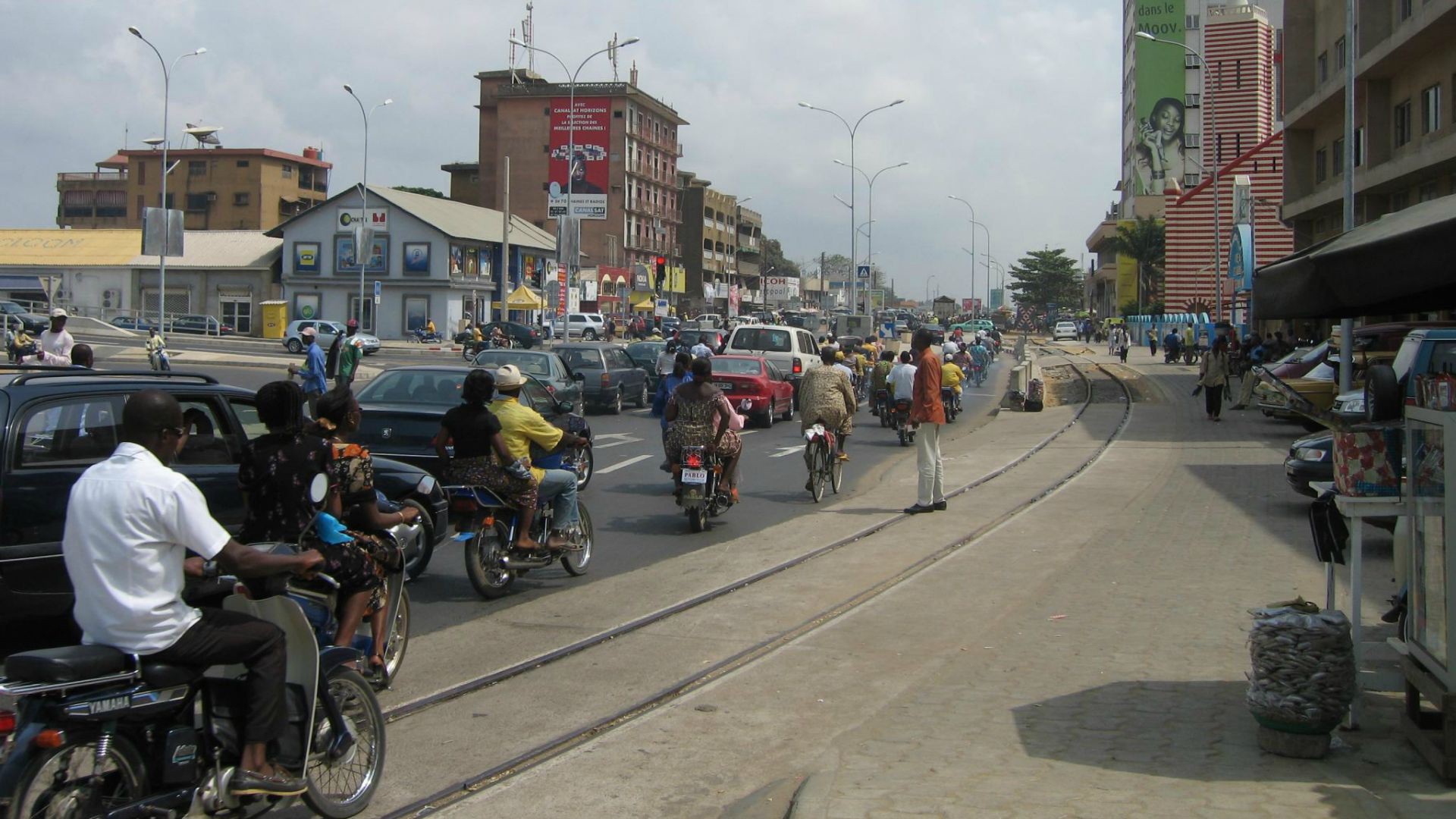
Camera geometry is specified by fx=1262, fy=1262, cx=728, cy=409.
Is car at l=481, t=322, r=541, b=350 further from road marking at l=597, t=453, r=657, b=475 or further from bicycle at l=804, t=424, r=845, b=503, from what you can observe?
bicycle at l=804, t=424, r=845, b=503

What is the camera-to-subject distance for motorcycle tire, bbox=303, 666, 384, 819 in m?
5.05

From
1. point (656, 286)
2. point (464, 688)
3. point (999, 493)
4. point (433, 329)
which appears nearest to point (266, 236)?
point (433, 329)

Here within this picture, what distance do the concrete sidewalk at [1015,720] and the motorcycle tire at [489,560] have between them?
2488 millimetres

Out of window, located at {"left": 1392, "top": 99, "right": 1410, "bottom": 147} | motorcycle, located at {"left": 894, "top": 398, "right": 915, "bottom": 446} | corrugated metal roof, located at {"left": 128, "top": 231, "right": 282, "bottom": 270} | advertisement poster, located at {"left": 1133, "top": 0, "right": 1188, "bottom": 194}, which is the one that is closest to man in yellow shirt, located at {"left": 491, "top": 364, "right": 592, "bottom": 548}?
motorcycle, located at {"left": 894, "top": 398, "right": 915, "bottom": 446}

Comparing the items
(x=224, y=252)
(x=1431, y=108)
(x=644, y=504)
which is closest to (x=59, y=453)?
(x=644, y=504)

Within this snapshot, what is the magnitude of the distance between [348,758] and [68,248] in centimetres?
7701

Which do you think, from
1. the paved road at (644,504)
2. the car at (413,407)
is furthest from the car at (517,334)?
the car at (413,407)

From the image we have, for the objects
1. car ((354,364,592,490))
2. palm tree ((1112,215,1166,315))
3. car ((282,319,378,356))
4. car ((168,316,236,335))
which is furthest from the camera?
palm tree ((1112,215,1166,315))

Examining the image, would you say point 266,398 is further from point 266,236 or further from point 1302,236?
point 266,236

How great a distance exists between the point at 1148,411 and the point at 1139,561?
19.1m

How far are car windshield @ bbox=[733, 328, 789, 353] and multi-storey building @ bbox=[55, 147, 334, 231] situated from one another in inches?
3057

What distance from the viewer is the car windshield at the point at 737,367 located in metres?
24.8

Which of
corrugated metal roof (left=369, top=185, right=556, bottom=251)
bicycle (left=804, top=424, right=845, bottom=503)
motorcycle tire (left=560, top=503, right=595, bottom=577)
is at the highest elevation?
corrugated metal roof (left=369, top=185, right=556, bottom=251)

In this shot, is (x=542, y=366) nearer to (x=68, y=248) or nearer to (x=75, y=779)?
(x=75, y=779)
